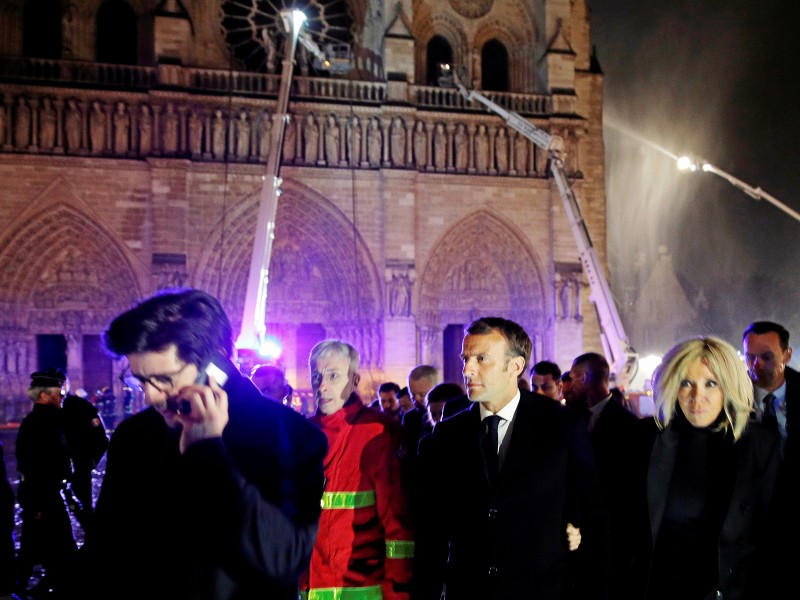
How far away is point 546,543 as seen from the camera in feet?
7.95

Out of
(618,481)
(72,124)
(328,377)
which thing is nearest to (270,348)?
(72,124)

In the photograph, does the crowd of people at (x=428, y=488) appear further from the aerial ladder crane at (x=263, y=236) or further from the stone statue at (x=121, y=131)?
the stone statue at (x=121, y=131)

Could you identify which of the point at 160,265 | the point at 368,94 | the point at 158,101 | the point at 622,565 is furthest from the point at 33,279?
the point at 622,565

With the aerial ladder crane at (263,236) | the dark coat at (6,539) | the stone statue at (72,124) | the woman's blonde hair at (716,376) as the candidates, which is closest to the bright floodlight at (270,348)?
the aerial ladder crane at (263,236)

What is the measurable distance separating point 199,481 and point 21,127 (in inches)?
666

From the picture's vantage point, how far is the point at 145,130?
53.2 feet

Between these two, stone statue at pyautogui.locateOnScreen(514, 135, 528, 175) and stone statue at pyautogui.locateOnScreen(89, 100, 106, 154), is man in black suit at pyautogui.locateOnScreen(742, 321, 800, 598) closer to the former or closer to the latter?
stone statue at pyautogui.locateOnScreen(514, 135, 528, 175)

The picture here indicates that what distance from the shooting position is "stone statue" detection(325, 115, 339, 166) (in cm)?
1725

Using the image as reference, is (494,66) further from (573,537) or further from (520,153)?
(573,537)

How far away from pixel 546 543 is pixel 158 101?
1591 cm

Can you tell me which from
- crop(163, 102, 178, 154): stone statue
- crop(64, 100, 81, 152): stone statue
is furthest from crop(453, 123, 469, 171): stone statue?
crop(64, 100, 81, 152): stone statue

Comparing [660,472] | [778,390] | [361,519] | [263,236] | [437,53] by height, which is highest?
[437,53]

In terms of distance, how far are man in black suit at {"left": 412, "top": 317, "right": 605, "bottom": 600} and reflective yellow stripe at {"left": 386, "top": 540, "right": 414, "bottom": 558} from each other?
213 mm

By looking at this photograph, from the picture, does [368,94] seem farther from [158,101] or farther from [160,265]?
[160,265]
